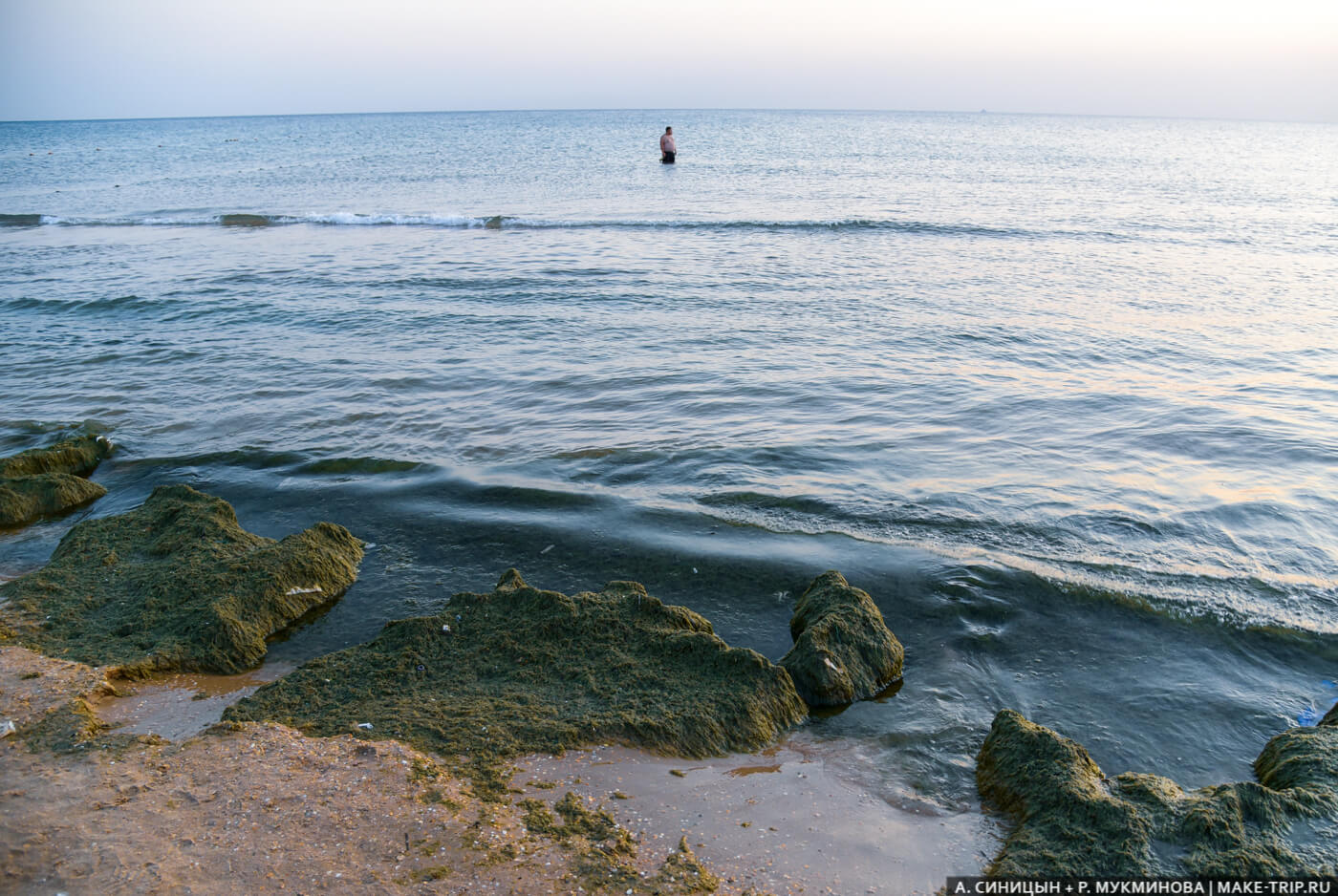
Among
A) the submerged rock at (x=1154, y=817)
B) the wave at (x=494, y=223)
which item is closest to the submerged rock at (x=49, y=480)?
the submerged rock at (x=1154, y=817)

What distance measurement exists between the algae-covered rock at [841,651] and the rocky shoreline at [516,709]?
0.04 feet

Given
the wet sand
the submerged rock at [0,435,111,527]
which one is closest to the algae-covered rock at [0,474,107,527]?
the submerged rock at [0,435,111,527]

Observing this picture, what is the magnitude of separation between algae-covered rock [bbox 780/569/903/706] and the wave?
705 inches

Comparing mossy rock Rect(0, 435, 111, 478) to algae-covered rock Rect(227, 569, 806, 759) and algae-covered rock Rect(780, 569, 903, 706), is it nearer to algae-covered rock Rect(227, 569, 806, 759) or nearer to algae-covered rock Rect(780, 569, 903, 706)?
algae-covered rock Rect(227, 569, 806, 759)

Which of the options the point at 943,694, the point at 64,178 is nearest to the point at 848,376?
the point at 943,694

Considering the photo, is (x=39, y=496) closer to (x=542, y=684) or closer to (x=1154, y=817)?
(x=542, y=684)

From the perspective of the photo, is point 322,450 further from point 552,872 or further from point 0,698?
point 552,872

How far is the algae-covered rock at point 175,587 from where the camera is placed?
4871mm

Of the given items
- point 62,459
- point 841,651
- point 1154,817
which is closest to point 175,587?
point 62,459

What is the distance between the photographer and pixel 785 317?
43.8 feet

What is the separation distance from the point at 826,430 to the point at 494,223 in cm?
1773

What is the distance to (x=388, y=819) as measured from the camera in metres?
3.37

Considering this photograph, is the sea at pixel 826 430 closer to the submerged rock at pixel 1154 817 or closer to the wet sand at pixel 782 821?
Answer: the wet sand at pixel 782 821

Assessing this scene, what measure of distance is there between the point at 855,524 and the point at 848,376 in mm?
4072
